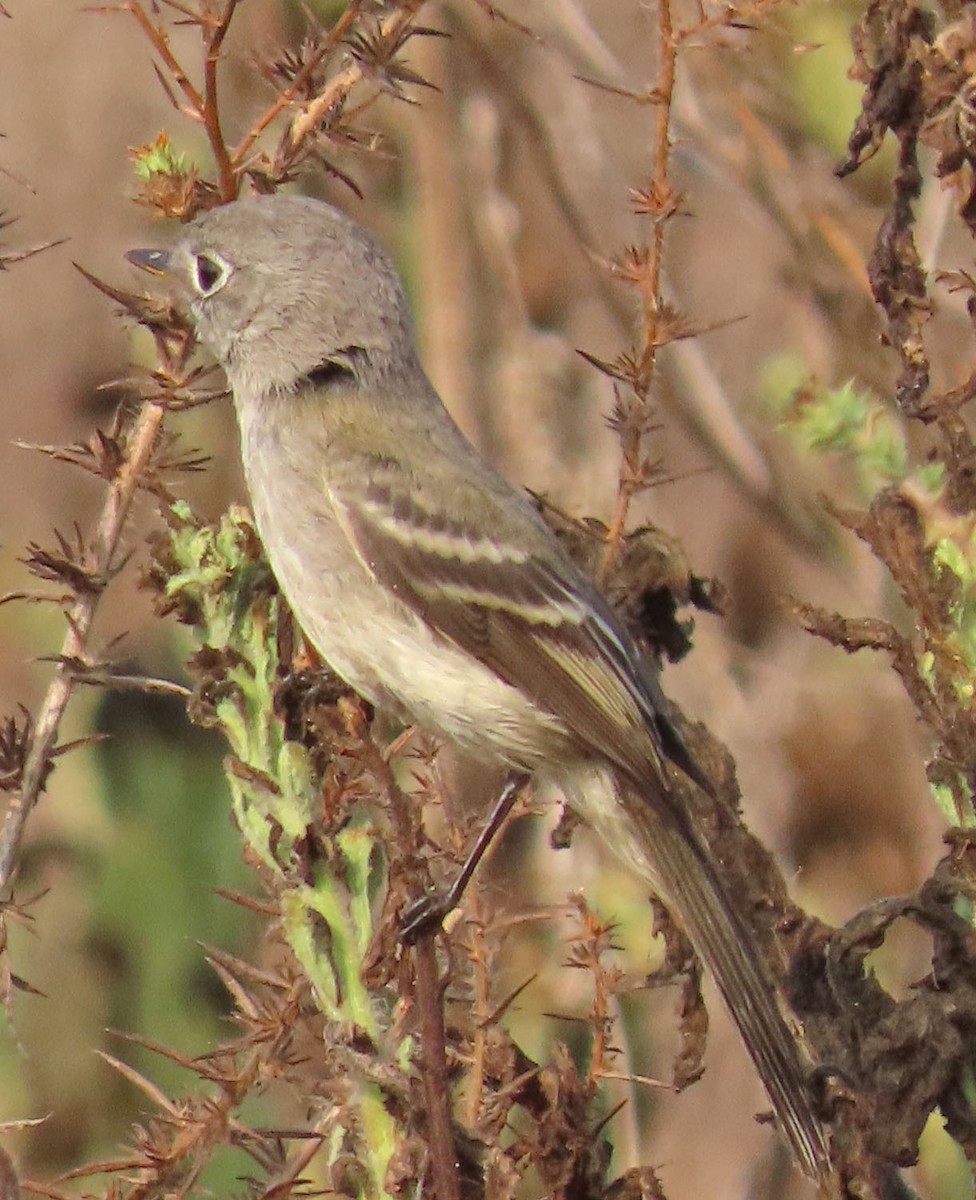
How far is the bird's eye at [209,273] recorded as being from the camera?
11.9ft

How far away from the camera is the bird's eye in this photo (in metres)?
3.64

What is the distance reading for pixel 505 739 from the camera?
3338mm

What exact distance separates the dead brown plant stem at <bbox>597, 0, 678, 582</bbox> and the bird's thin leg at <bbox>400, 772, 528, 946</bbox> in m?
0.55

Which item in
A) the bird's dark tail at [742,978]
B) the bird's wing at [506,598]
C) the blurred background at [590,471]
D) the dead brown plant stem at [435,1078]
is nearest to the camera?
the dead brown plant stem at [435,1078]

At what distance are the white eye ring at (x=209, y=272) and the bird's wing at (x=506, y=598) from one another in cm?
53

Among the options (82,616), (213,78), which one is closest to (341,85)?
(213,78)

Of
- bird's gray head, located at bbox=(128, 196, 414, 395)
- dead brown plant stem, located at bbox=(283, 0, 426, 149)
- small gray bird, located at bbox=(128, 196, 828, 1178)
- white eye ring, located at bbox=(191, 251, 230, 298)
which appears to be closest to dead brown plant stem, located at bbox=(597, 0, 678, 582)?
dead brown plant stem, located at bbox=(283, 0, 426, 149)

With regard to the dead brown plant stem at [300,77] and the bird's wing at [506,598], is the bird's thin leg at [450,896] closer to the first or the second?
the bird's wing at [506,598]

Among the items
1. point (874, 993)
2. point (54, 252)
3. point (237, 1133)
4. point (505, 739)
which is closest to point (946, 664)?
point (874, 993)

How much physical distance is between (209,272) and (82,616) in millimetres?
1370

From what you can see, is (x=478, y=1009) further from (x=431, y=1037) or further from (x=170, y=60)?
(x=170, y=60)

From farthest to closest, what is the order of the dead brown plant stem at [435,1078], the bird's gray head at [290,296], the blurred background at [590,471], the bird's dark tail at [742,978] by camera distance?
the blurred background at [590,471], the bird's gray head at [290,296], the bird's dark tail at [742,978], the dead brown plant stem at [435,1078]

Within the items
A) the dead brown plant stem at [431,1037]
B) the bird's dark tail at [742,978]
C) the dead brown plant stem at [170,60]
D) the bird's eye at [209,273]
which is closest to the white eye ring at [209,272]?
the bird's eye at [209,273]

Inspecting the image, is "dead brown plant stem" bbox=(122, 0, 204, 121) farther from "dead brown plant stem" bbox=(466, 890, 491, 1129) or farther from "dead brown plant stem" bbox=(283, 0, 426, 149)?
"dead brown plant stem" bbox=(466, 890, 491, 1129)
